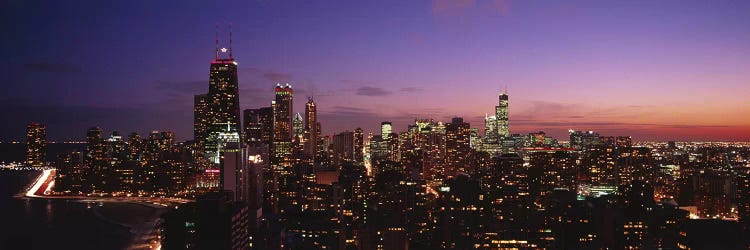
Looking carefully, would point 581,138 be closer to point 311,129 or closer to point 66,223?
point 311,129

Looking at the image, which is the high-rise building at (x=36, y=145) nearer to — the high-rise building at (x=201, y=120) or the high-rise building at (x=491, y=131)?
the high-rise building at (x=201, y=120)

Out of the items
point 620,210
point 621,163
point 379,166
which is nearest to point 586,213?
point 620,210

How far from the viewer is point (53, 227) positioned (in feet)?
99.6

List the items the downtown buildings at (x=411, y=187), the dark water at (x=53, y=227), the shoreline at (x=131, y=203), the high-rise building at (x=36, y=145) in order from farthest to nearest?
the high-rise building at (x=36, y=145), the dark water at (x=53, y=227), the shoreline at (x=131, y=203), the downtown buildings at (x=411, y=187)

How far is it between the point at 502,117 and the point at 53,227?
40304 millimetres

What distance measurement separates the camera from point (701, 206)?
2938 cm

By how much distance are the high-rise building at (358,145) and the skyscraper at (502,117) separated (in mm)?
13487

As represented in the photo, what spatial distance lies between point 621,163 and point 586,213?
1668cm

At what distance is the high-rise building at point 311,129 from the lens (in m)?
54.5

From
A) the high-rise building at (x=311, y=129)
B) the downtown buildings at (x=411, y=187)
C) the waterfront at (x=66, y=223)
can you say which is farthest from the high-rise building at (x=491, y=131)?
the waterfront at (x=66, y=223)

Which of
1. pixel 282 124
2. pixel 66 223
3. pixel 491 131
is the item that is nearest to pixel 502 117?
pixel 491 131

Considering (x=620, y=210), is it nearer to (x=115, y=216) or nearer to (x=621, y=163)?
(x=621, y=163)

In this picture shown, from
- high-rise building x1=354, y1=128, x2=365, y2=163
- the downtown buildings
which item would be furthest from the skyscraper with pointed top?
high-rise building x1=354, y1=128, x2=365, y2=163

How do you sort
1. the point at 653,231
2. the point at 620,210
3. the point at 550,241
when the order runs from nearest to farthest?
the point at 550,241, the point at 653,231, the point at 620,210
